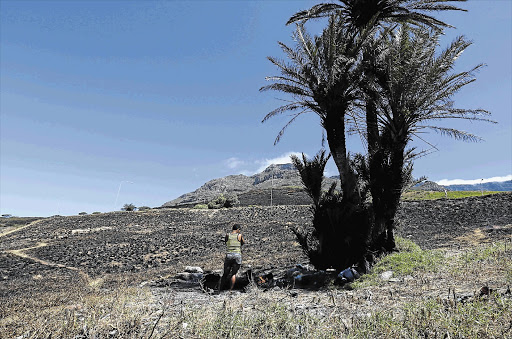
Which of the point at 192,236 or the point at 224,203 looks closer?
the point at 192,236

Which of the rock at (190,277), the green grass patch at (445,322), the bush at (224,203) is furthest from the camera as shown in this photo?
the bush at (224,203)

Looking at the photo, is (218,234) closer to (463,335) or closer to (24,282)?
(24,282)

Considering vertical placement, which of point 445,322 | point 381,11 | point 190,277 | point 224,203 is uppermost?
point 381,11

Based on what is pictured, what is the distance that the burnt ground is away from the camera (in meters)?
13.6

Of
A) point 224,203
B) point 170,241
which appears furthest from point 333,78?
point 224,203

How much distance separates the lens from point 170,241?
22359mm

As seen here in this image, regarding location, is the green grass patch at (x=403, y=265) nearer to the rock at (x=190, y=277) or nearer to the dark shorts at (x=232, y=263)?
the dark shorts at (x=232, y=263)

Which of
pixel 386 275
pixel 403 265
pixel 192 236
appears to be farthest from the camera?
pixel 192 236

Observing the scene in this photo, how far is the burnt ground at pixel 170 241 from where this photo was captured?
13.6m

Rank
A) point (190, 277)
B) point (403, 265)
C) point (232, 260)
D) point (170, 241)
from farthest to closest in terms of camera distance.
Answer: point (170, 241)
point (190, 277)
point (403, 265)
point (232, 260)

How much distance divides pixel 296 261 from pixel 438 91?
8.36 m

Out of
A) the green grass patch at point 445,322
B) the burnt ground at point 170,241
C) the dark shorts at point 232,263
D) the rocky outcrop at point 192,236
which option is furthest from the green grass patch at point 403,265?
the burnt ground at point 170,241

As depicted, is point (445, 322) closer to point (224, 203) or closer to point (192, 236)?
point (192, 236)

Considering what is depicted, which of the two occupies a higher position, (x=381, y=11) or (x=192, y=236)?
(x=381, y=11)
